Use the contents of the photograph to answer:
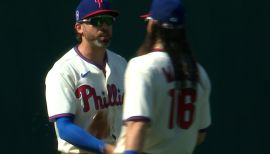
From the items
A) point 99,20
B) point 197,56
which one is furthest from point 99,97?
point 197,56

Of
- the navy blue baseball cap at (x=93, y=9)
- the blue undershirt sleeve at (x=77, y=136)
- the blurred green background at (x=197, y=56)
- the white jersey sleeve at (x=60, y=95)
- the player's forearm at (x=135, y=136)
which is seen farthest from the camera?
the blurred green background at (x=197, y=56)

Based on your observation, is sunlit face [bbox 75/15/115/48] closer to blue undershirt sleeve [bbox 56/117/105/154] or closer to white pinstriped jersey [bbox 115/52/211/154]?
blue undershirt sleeve [bbox 56/117/105/154]

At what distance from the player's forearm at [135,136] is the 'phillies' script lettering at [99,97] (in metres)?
1.20

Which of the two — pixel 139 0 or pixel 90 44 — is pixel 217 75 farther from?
pixel 90 44

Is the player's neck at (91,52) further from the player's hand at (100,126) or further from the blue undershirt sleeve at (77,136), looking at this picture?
the blue undershirt sleeve at (77,136)

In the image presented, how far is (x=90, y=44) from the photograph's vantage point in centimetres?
577

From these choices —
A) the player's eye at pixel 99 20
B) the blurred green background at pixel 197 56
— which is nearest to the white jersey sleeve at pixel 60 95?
the player's eye at pixel 99 20

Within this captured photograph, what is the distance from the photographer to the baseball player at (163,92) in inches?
176

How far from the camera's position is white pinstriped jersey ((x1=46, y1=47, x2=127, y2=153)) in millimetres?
5535

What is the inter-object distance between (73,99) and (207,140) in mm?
2392

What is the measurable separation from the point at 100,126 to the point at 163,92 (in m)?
1.26

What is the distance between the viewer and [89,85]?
5691 mm

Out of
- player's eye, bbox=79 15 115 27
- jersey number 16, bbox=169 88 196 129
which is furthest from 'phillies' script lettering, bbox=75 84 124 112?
jersey number 16, bbox=169 88 196 129

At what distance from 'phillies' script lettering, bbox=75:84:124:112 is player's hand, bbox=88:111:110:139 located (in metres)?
0.05
